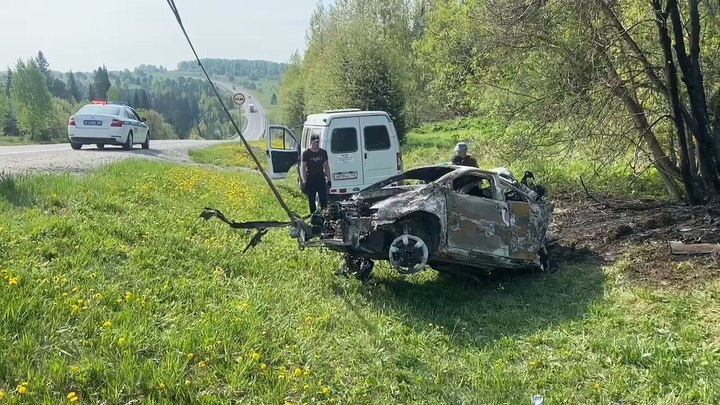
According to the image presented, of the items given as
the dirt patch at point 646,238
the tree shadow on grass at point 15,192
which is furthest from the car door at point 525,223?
the tree shadow on grass at point 15,192

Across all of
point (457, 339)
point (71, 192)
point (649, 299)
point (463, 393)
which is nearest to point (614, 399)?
point (463, 393)

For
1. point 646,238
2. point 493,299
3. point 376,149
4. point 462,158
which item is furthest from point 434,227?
point 376,149

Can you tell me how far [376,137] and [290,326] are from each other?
24.4ft

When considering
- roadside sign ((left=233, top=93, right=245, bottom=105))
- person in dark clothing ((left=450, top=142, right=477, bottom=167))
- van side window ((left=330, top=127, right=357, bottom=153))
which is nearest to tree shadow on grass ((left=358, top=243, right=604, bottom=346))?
person in dark clothing ((left=450, top=142, right=477, bottom=167))

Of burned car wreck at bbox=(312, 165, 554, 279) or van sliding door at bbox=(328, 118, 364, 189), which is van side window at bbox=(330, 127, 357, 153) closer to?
van sliding door at bbox=(328, 118, 364, 189)

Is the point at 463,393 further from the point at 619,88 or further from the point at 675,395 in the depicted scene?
the point at 619,88

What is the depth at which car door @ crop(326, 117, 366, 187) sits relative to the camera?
11992mm

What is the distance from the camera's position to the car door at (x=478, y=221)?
263 inches

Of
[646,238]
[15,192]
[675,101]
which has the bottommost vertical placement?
[646,238]

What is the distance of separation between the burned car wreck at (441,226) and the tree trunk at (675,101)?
4121 millimetres

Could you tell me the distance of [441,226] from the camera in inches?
260

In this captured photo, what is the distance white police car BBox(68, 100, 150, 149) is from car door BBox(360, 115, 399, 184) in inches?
363

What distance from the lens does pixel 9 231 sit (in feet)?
20.0

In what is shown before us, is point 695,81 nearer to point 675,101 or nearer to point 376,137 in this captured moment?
point 675,101
